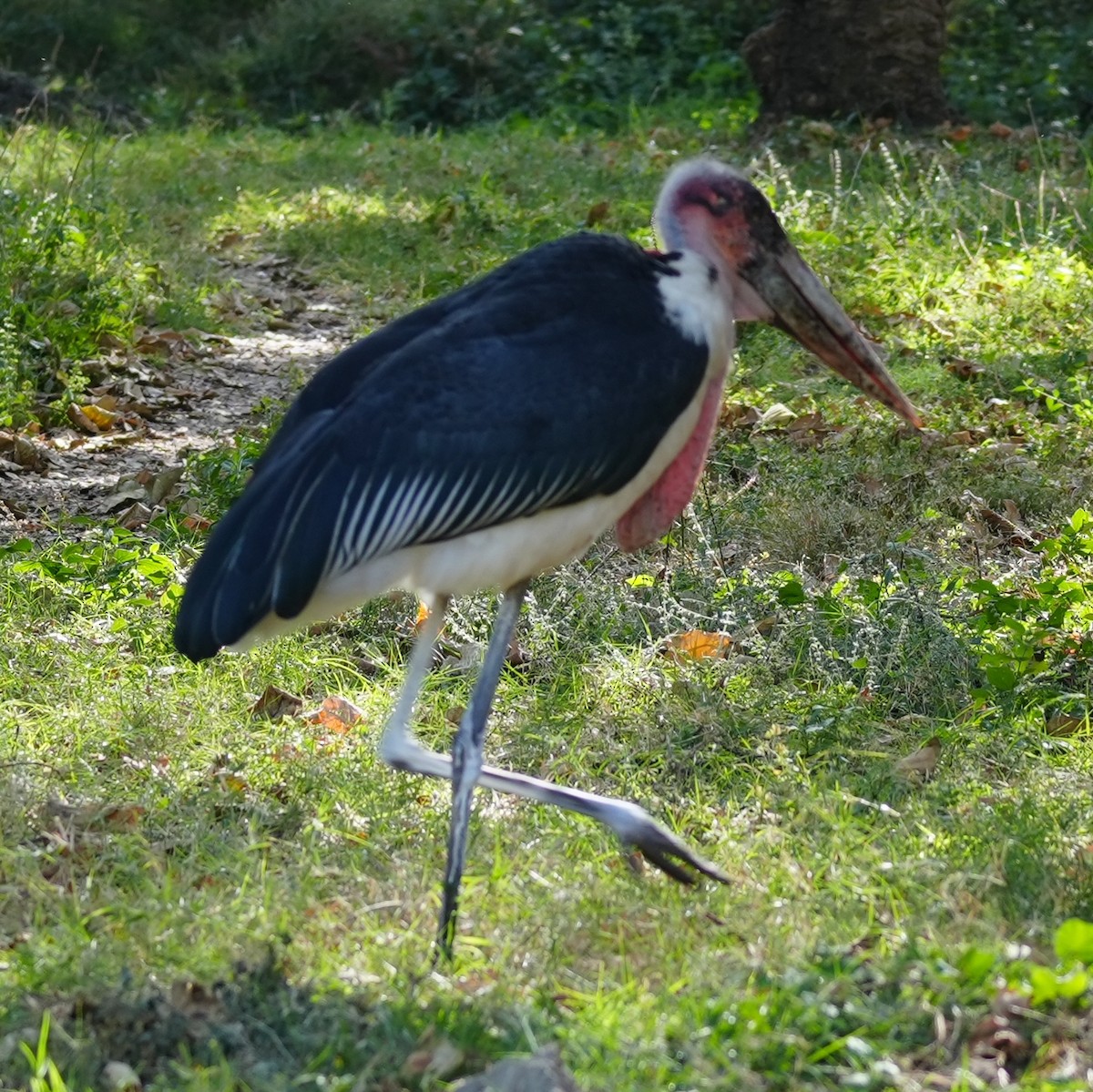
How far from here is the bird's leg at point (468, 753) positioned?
2.75 metres

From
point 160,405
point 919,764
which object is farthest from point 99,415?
point 919,764

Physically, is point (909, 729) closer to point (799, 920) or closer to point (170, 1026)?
point (799, 920)

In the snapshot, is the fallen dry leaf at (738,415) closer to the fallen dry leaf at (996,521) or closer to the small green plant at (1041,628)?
the fallen dry leaf at (996,521)

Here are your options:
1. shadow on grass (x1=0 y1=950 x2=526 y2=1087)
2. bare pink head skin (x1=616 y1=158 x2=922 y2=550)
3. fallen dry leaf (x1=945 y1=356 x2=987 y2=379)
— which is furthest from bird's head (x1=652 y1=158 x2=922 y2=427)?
fallen dry leaf (x1=945 y1=356 x2=987 y2=379)

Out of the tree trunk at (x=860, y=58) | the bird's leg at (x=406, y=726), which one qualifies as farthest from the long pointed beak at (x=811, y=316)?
the tree trunk at (x=860, y=58)

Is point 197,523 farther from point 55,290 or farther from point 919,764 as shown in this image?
point 919,764

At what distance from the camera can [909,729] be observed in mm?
3496

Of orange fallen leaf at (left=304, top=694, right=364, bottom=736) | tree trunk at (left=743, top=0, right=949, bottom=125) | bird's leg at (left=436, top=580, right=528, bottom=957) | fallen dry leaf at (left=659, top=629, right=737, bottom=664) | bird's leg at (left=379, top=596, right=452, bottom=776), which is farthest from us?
tree trunk at (left=743, top=0, right=949, bottom=125)

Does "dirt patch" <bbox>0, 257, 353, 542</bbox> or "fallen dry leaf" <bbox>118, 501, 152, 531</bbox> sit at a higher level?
"fallen dry leaf" <bbox>118, 501, 152, 531</bbox>

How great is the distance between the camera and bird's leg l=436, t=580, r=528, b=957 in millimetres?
2750

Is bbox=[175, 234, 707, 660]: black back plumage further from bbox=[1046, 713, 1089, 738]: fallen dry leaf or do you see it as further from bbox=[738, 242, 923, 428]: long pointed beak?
bbox=[1046, 713, 1089, 738]: fallen dry leaf

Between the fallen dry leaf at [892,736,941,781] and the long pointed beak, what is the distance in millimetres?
656

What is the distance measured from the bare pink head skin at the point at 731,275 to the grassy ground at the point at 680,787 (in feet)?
2.02

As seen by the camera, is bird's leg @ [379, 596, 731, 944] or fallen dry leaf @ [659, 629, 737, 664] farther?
fallen dry leaf @ [659, 629, 737, 664]
